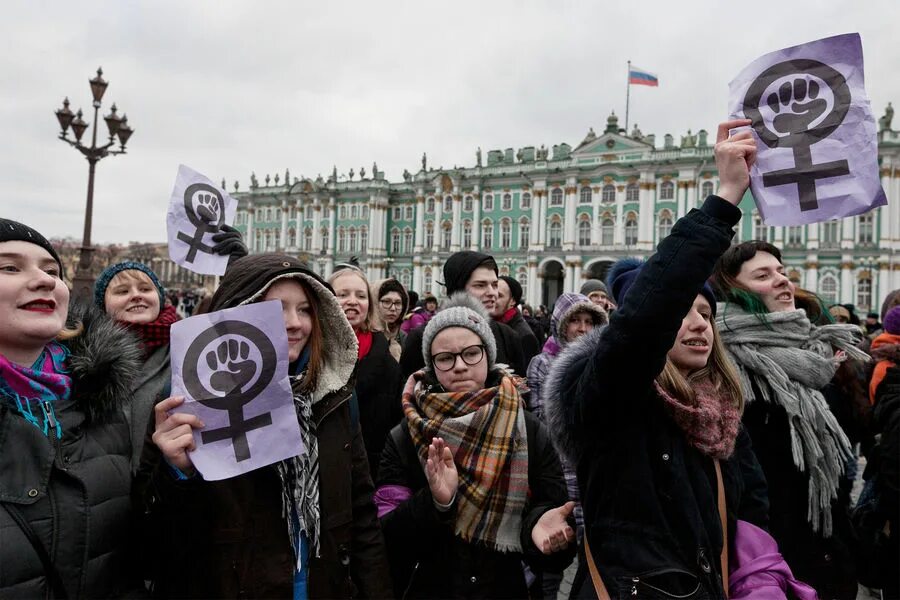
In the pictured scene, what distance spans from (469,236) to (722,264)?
40.2 meters

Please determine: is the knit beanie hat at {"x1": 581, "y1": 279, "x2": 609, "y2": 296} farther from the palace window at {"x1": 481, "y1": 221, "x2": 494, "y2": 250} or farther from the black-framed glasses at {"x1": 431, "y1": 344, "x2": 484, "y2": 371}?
the palace window at {"x1": 481, "y1": 221, "x2": 494, "y2": 250}

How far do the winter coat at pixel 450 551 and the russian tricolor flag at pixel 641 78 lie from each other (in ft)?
119

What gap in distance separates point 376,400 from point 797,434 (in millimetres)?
2375

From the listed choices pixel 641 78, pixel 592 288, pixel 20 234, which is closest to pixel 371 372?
pixel 20 234

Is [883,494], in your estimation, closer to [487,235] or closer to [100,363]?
[100,363]

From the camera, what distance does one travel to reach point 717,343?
2059 millimetres

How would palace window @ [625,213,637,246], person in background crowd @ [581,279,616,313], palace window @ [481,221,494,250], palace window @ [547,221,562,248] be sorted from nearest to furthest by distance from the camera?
person in background crowd @ [581,279,616,313] → palace window @ [625,213,637,246] → palace window @ [547,221,562,248] → palace window @ [481,221,494,250]

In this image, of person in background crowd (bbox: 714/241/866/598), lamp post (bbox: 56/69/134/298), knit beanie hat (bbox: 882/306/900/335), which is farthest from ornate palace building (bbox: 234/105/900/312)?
person in background crowd (bbox: 714/241/866/598)

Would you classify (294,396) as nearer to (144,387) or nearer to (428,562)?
(428,562)

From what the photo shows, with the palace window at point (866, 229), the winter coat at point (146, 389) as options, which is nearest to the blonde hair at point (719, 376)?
the winter coat at point (146, 389)

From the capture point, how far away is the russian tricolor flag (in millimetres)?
34312

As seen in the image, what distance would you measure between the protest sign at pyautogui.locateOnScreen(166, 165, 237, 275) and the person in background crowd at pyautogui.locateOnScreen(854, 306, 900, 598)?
4.21 meters

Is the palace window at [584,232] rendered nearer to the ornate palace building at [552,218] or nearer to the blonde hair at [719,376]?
the ornate palace building at [552,218]

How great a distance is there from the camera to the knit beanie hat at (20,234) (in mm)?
1718
